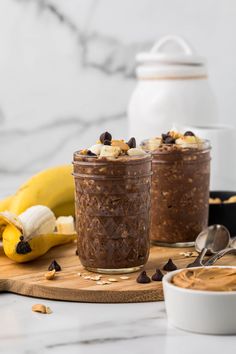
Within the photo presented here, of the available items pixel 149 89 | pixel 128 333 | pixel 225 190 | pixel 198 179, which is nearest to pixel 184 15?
pixel 149 89

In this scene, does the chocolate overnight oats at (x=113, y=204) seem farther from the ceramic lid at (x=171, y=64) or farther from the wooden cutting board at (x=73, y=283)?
the ceramic lid at (x=171, y=64)

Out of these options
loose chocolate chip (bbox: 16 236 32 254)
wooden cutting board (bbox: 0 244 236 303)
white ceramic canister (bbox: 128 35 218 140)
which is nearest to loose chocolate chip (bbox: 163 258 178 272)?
wooden cutting board (bbox: 0 244 236 303)

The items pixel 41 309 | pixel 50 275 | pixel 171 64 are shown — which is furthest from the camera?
pixel 171 64

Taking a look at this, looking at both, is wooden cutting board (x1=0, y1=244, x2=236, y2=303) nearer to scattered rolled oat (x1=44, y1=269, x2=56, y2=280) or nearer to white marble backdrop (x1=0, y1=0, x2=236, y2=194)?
scattered rolled oat (x1=44, y1=269, x2=56, y2=280)

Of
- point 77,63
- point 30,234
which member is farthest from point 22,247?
point 77,63

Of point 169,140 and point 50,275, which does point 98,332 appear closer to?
point 50,275

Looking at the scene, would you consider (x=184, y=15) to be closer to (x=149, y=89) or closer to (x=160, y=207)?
(x=149, y=89)
